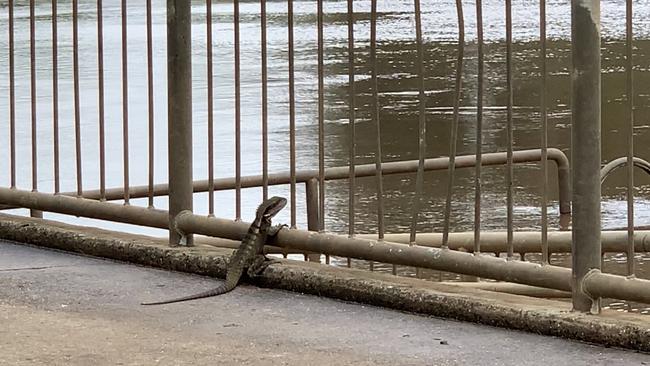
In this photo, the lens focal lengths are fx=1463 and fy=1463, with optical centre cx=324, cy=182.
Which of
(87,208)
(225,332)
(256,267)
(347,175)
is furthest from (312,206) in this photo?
(225,332)

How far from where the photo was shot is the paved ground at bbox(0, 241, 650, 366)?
498 centimetres

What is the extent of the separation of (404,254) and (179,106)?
1.37m

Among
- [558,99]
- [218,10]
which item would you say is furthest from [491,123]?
[218,10]

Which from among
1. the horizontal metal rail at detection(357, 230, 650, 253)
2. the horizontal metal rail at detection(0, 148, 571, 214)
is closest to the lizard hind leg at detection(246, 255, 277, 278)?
the horizontal metal rail at detection(357, 230, 650, 253)

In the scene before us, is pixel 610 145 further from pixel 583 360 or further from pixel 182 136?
pixel 583 360

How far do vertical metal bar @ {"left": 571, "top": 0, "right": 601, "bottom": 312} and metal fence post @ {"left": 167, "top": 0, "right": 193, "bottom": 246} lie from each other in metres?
1.97

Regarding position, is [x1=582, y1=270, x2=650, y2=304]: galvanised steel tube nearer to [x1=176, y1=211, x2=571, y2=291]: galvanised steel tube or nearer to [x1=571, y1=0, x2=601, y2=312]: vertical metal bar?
[x1=571, y1=0, x2=601, y2=312]: vertical metal bar

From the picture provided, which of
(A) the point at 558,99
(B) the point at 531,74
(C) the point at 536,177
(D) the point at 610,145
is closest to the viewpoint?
(C) the point at 536,177

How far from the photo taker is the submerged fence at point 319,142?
521 centimetres

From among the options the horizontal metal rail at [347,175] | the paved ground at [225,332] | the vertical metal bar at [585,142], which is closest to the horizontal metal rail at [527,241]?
the horizontal metal rail at [347,175]

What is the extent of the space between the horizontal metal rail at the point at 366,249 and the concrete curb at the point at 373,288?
0.09 m

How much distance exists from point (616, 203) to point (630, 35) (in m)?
6.73

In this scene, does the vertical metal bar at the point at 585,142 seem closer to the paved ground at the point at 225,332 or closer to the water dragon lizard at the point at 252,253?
the paved ground at the point at 225,332

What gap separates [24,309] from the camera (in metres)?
5.80
